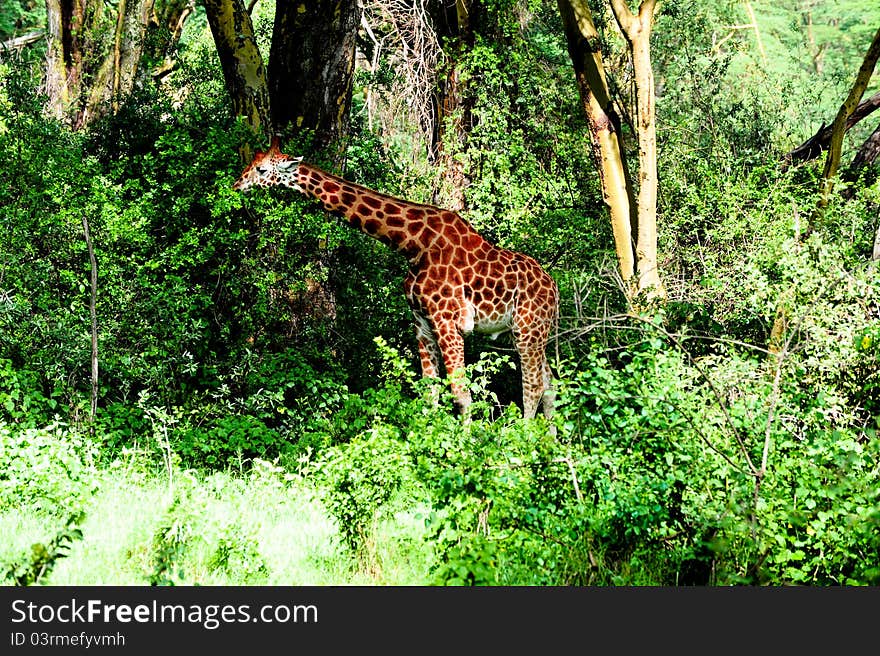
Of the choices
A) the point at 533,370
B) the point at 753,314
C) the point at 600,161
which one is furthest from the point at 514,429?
the point at 600,161

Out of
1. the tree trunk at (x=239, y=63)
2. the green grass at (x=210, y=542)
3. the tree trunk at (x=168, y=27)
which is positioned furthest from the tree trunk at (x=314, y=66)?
the tree trunk at (x=168, y=27)

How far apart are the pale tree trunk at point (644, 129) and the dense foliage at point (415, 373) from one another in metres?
0.52

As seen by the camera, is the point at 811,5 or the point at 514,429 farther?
the point at 811,5

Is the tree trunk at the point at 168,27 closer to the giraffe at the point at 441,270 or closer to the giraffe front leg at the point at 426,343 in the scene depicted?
the giraffe at the point at 441,270

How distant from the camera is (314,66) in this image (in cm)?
1059

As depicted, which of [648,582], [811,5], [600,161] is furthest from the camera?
[811,5]

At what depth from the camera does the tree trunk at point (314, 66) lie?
10.6 metres

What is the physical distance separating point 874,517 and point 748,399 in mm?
1338

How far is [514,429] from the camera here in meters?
6.41

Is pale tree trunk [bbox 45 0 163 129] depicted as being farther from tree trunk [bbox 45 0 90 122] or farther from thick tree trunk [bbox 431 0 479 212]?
thick tree trunk [bbox 431 0 479 212]

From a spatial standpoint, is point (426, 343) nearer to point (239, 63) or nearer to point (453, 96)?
point (239, 63)

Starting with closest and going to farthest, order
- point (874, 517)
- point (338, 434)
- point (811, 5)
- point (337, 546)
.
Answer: point (874, 517), point (337, 546), point (338, 434), point (811, 5)

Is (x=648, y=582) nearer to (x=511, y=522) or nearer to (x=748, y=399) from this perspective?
(x=511, y=522)

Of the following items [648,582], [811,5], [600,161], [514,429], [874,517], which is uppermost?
[811,5]
